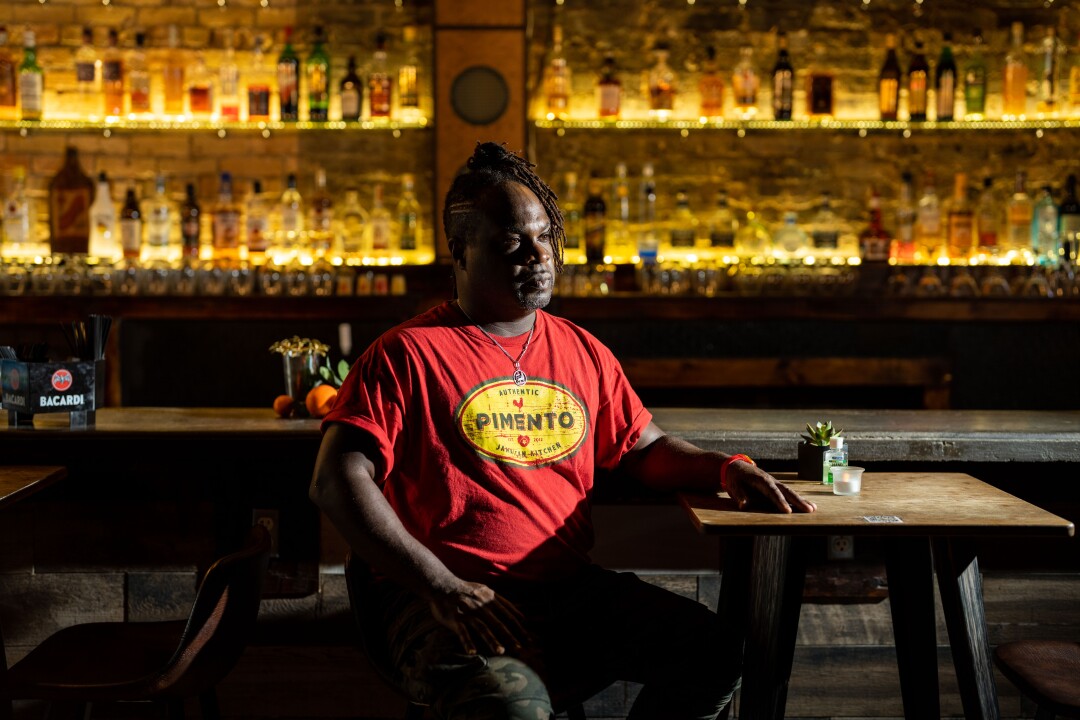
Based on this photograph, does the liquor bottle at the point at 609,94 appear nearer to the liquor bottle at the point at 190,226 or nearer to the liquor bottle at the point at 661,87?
the liquor bottle at the point at 661,87

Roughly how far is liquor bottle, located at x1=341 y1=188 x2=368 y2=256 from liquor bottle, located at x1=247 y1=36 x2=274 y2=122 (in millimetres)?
490

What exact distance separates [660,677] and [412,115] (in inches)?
137

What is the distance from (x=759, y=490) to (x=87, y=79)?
3.98 m

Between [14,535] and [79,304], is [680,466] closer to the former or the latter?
[14,535]

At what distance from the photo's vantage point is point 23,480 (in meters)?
1.84

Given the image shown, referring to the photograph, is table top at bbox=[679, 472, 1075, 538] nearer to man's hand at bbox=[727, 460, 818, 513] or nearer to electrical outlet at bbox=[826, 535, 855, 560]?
man's hand at bbox=[727, 460, 818, 513]

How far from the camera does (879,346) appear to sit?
4.10 metres

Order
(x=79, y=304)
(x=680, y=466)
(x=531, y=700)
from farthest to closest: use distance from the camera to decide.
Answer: (x=79, y=304) < (x=680, y=466) < (x=531, y=700)

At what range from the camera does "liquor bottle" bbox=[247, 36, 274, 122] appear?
455cm

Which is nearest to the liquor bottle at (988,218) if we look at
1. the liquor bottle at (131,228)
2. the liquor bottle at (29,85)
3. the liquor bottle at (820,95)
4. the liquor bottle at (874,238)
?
the liquor bottle at (874,238)

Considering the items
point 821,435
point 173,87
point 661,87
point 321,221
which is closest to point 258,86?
point 173,87

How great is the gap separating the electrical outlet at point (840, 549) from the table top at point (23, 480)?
1.60 m

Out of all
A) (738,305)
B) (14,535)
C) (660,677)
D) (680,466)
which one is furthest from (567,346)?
(738,305)

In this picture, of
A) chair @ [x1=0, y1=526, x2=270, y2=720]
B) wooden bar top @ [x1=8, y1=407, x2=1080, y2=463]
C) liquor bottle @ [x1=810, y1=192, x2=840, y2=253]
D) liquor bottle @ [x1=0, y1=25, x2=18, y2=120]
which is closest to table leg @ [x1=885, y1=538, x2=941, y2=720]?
wooden bar top @ [x1=8, y1=407, x2=1080, y2=463]
